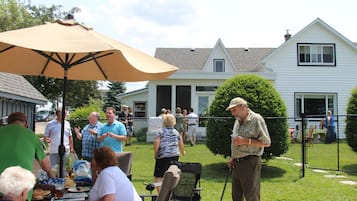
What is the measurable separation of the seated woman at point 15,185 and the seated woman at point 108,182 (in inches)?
25.5

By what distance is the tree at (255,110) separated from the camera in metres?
9.55

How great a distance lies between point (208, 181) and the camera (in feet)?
28.5

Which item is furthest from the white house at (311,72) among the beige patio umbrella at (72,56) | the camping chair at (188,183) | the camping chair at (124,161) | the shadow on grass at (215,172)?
the camping chair at (188,183)

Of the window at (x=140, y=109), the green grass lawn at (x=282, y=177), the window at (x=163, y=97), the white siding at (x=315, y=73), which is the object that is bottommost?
the green grass lawn at (x=282, y=177)

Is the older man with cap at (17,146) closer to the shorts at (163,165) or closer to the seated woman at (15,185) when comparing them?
the seated woman at (15,185)

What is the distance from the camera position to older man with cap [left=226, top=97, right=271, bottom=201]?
16.1ft

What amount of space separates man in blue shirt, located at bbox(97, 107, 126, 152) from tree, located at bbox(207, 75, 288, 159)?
3908mm

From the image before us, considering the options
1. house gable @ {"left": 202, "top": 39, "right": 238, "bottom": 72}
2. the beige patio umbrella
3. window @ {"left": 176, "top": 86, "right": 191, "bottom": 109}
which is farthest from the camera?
house gable @ {"left": 202, "top": 39, "right": 238, "bottom": 72}

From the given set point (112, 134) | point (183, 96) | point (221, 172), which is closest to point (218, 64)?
point (183, 96)

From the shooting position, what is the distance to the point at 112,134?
20.3 feet

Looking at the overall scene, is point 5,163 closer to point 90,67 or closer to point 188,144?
point 90,67

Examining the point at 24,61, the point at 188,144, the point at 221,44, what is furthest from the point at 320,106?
the point at 24,61

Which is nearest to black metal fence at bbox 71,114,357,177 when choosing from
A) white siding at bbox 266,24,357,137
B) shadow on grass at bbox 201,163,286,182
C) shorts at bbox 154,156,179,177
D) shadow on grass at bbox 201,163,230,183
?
shadow on grass at bbox 201,163,286,182

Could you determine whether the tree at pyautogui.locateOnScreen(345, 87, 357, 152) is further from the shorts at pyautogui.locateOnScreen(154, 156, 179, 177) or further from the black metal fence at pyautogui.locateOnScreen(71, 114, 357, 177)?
the shorts at pyautogui.locateOnScreen(154, 156, 179, 177)
